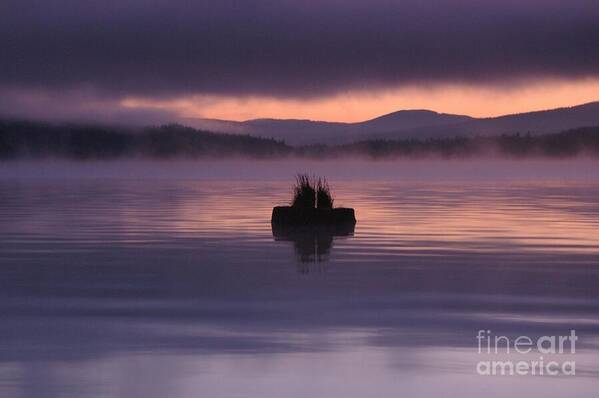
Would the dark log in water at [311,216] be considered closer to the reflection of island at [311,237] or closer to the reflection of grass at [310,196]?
the reflection of island at [311,237]

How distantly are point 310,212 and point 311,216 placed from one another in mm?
75

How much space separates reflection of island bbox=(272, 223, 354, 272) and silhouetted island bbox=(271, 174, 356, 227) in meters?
0.12

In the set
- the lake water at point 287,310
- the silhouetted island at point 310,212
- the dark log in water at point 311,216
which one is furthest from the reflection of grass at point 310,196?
the lake water at point 287,310

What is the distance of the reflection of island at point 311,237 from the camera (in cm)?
1404

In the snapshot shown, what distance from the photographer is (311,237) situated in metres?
17.4

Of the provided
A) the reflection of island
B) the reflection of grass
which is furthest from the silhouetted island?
the reflection of island

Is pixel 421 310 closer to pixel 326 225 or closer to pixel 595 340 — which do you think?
pixel 595 340

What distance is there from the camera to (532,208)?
26.7 m
